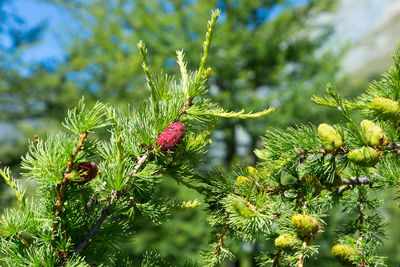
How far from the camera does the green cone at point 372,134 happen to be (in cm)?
59

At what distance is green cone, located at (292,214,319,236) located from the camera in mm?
566

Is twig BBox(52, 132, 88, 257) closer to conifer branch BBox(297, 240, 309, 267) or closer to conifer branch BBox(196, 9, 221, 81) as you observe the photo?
conifer branch BBox(196, 9, 221, 81)

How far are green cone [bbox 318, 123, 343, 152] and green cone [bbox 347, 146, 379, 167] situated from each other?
33 mm

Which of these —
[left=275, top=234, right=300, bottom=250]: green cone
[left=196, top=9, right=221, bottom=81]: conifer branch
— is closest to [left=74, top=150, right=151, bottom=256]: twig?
[left=196, top=9, right=221, bottom=81]: conifer branch

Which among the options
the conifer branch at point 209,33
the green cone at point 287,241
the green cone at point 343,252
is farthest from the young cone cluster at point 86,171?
the green cone at point 343,252

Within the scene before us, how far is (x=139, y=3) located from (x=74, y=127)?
7982mm

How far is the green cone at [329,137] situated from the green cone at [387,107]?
0.11 meters

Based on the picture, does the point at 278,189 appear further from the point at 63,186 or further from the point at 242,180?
the point at 63,186

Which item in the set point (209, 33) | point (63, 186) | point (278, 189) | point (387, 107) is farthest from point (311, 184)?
point (63, 186)

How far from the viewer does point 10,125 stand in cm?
841

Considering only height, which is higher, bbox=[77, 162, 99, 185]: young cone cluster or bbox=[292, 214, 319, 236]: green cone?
bbox=[77, 162, 99, 185]: young cone cluster

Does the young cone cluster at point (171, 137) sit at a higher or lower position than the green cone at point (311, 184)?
higher

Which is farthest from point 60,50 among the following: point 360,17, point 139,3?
point 360,17

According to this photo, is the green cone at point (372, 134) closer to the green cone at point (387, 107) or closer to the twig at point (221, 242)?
the green cone at point (387, 107)
